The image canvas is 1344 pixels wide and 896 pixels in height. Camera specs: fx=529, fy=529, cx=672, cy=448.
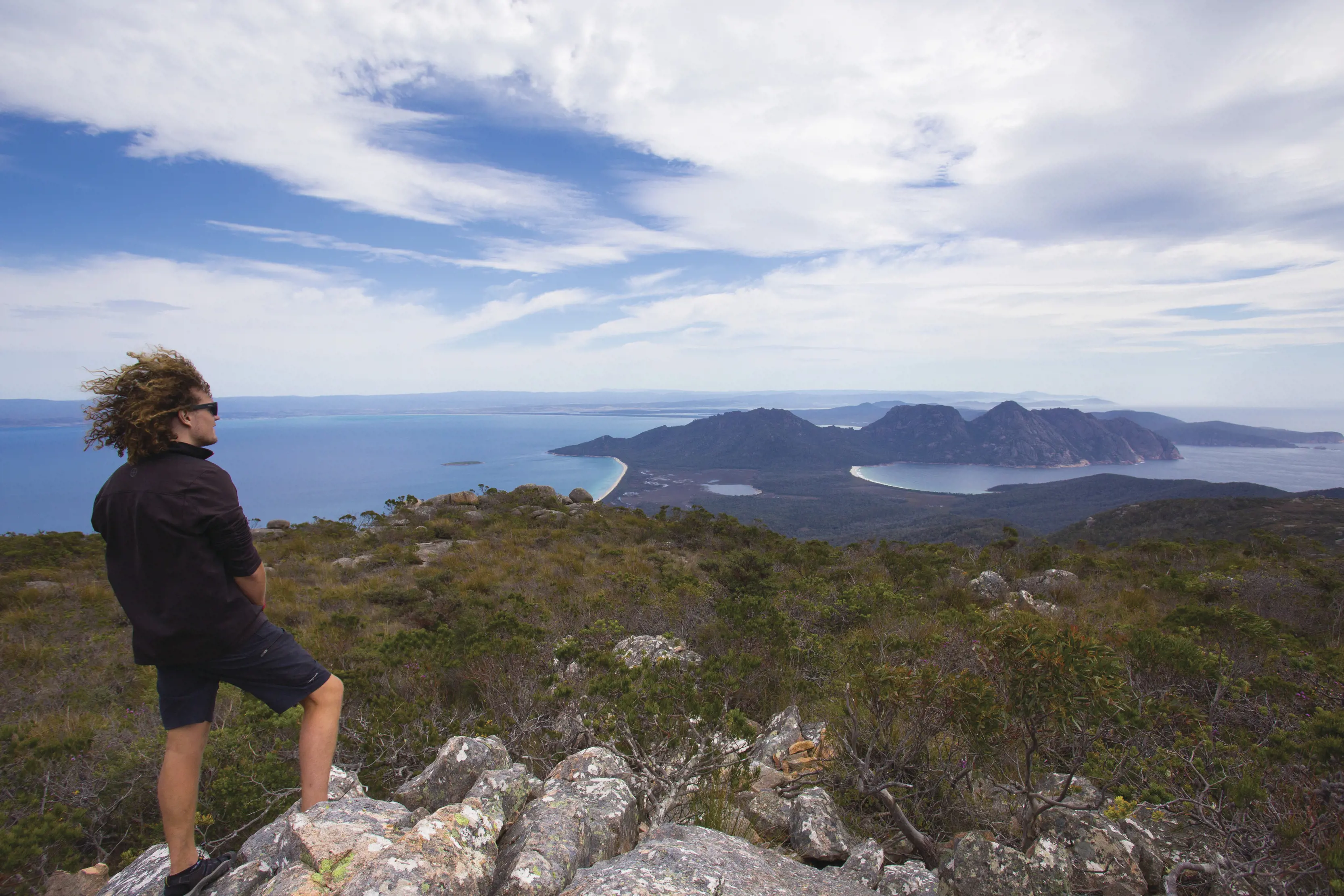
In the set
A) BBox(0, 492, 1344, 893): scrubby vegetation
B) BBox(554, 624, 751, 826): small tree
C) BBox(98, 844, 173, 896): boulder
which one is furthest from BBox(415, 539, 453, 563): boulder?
BBox(98, 844, 173, 896): boulder

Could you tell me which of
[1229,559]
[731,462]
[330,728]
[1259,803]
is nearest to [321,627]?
[330,728]

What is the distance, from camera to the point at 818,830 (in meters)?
2.84

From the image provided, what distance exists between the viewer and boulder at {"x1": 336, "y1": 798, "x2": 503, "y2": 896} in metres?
1.85

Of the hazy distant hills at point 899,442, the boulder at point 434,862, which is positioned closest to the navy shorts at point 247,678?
the boulder at point 434,862

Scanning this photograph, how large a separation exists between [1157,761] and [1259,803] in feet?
1.63

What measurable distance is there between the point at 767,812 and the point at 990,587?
9.01 meters

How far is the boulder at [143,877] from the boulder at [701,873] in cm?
198

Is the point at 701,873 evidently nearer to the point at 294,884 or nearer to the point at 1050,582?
the point at 294,884

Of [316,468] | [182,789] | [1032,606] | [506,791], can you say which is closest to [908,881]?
[506,791]

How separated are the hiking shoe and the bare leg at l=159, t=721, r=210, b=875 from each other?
0.08 feet

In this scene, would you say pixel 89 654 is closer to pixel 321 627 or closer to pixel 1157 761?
pixel 321 627

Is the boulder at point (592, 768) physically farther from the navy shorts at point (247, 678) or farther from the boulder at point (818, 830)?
the navy shorts at point (247, 678)

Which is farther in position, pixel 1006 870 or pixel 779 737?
pixel 779 737

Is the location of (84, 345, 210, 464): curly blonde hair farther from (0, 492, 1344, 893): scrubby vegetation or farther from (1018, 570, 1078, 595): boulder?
(1018, 570, 1078, 595): boulder
